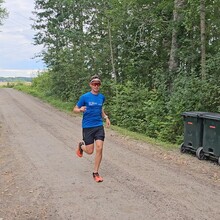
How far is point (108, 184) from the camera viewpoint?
22.1ft

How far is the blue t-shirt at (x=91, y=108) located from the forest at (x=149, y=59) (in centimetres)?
554

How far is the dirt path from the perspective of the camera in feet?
17.5

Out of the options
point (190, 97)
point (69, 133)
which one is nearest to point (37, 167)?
point (69, 133)

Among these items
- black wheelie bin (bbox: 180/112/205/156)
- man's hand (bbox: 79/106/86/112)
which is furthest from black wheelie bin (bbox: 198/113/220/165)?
man's hand (bbox: 79/106/86/112)

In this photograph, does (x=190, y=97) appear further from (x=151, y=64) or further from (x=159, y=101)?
(x=151, y=64)

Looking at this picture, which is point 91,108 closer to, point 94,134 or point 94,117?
point 94,117

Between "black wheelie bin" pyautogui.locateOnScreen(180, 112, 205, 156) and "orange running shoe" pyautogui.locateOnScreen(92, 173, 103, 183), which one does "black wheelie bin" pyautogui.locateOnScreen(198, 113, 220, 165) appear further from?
"orange running shoe" pyautogui.locateOnScreen(92, 173, 103, 183)

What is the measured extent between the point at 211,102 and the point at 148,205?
6668 millimetres

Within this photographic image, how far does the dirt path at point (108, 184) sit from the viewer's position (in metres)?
5.34

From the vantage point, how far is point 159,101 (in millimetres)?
15047

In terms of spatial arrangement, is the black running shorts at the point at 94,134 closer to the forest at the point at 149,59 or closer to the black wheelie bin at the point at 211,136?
the black wheelie bin at the point at 211,136

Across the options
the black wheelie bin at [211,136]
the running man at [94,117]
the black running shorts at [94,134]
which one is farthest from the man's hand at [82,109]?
the black wheelie bin at [211,136]

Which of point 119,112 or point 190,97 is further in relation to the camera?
point 119,112

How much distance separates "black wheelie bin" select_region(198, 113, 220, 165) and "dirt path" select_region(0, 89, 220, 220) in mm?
269
